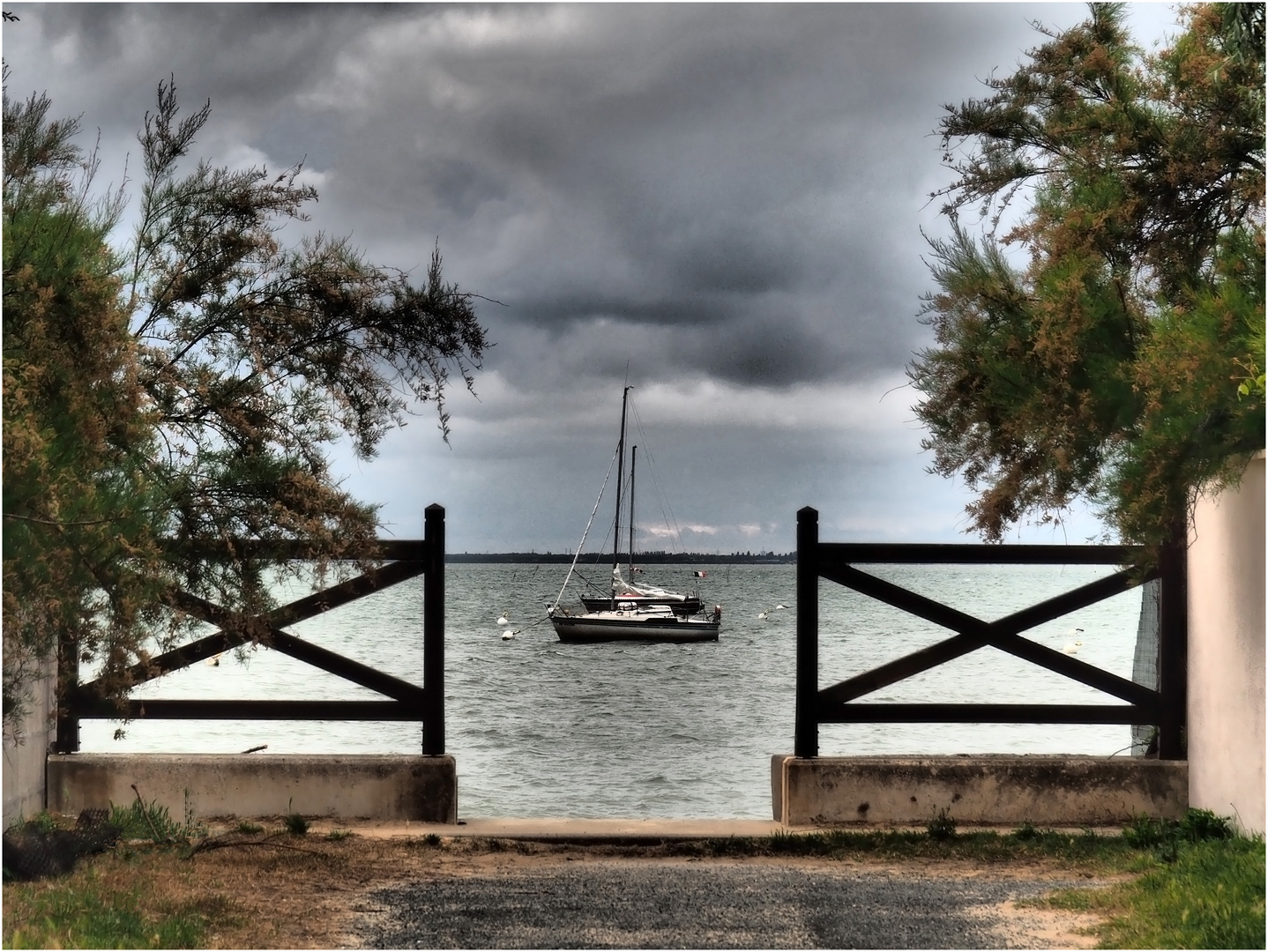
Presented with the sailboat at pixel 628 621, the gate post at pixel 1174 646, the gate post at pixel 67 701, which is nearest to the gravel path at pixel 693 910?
→ the gate post at pixel 1174 646

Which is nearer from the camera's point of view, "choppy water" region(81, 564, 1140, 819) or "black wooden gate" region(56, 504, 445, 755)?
"black wooden gate" region(56, 504, 445, 755)

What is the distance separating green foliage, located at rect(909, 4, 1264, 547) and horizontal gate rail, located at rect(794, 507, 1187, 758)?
43 centimetres

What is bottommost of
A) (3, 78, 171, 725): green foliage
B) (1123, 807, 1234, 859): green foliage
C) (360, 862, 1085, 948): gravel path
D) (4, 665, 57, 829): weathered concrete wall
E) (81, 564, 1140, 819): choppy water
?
(81, 564, 1140, 819): choppy water

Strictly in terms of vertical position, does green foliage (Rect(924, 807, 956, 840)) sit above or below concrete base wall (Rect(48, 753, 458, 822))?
below

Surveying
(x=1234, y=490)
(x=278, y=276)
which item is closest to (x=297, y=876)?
(x=278, y=276)

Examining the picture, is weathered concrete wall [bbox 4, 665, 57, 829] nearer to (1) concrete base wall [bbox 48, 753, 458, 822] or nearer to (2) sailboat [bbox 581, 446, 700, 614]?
(1) concrete base wall [bbox 48, 753, 458, 822]

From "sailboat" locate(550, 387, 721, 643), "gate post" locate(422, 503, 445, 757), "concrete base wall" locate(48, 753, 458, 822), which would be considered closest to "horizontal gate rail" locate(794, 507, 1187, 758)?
"gate post" locate(422, 503, 445, 757)

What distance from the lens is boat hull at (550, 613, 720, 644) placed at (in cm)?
5522

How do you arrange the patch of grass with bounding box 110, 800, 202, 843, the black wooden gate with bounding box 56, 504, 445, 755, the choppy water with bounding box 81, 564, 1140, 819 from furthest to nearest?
the choppy water with bounding box 81, 564, 1140, 819 < the black wooden gate with bounding box 56, 504, 445, 755 < the patch of grass with bounding box 110, 800, 202, 843

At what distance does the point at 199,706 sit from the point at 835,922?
179 inches

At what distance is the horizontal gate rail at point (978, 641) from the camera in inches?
320

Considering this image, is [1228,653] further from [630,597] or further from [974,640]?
[630,597]

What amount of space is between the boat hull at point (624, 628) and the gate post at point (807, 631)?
46.9m

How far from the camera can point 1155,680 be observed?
8.67 metres
